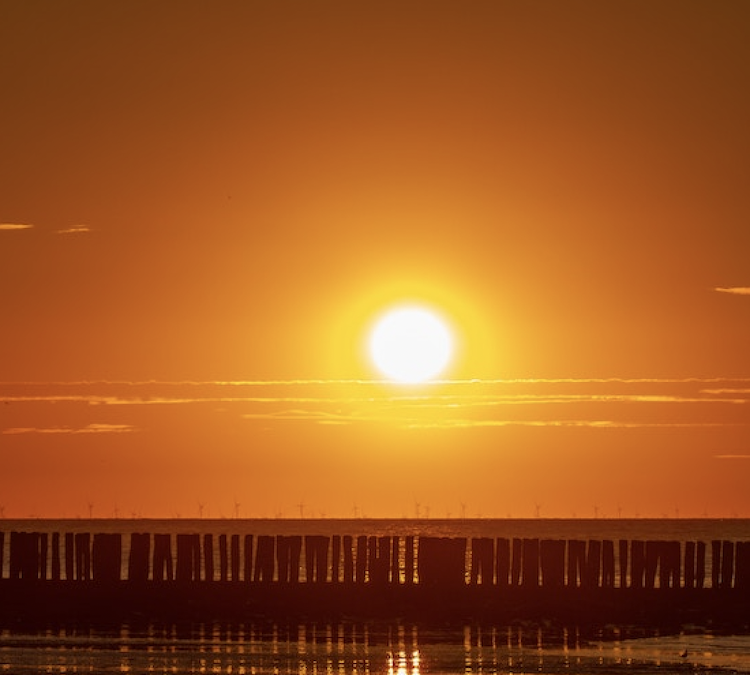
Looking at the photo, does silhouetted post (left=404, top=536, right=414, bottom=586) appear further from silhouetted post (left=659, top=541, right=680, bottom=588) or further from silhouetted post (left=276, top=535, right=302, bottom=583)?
silhouetted post (left=659, top=541, right=680, bottom=588)

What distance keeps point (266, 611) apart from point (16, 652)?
7606 millimetres

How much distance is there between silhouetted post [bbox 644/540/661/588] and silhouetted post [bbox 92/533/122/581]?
12.6 meters

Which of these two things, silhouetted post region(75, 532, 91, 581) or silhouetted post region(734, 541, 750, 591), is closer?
silhouetted post region(734, 541, 750, 591)

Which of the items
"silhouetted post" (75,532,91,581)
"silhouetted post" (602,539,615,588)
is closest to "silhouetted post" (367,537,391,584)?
"silhouetted post" (602,539,615,588)

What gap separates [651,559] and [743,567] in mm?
2200

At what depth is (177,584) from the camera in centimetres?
4453

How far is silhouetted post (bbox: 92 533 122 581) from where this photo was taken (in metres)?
44.9

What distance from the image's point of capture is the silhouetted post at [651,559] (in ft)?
147

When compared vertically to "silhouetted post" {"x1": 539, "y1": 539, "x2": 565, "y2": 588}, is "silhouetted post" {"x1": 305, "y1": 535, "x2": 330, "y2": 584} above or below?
above

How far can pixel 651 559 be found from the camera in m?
45.1

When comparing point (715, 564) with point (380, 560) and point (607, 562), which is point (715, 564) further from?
point (380, 560)

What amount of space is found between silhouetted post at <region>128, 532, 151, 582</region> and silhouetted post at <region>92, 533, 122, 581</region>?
339 millimetres

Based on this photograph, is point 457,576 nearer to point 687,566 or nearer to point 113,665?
point 687,566

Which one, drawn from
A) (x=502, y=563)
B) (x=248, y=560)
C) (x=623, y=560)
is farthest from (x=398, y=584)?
(x=623, y=560)
